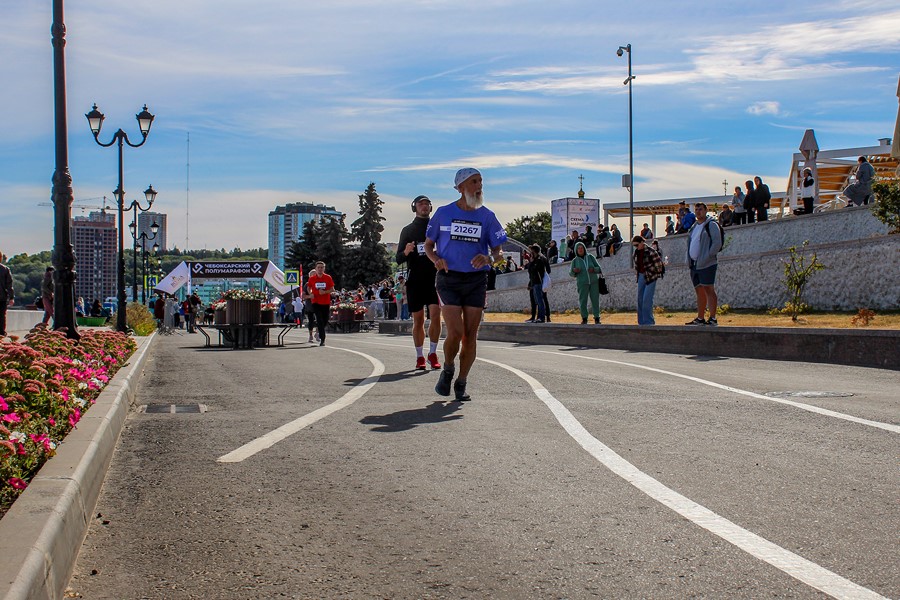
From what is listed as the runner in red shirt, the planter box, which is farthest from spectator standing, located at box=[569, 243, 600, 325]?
the planter box

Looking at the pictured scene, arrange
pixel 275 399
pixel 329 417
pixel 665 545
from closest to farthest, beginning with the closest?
pixel 665 545
pixel 329 417
pixel 275 399

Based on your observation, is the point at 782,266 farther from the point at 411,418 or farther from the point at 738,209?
the point at 411,418


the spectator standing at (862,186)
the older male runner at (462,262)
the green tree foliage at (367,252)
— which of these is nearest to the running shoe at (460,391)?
the older male runner at (462,262)

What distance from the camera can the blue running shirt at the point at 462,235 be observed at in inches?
358

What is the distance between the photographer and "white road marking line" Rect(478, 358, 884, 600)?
3.46 metres

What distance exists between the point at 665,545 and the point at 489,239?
5.48 m

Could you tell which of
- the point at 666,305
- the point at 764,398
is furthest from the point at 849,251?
the point at 764,398

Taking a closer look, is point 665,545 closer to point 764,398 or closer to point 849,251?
point 764,398

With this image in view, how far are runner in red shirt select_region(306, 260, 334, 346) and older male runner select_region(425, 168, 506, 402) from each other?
11099mm

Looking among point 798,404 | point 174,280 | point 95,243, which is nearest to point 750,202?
point 798,404

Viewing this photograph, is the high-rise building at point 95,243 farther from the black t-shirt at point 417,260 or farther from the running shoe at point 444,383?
the running shoe at point 444,383

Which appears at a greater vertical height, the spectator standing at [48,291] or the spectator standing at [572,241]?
the spectator standing at [572,241]

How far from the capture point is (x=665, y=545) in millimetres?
3998

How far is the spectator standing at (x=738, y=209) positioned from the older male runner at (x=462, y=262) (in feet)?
77.0
